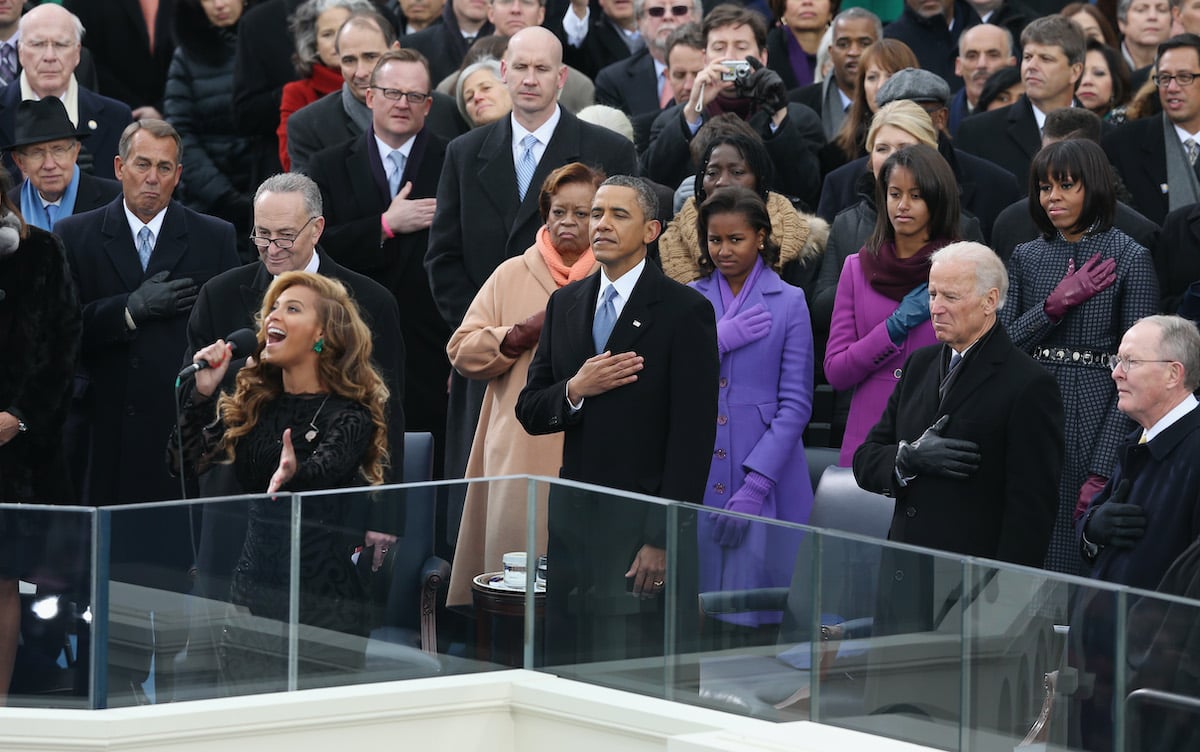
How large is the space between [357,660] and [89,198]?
3.10 meters

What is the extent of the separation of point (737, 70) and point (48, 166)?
8.69 feet

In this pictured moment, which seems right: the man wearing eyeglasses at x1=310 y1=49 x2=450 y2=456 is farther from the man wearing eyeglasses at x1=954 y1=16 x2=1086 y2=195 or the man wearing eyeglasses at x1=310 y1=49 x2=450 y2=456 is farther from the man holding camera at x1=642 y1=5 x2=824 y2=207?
the man wearing eyeglasses at x1=954 y1=16 x2=1086 y2=195

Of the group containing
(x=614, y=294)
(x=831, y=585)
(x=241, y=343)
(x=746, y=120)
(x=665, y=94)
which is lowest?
(x=831, y=585)

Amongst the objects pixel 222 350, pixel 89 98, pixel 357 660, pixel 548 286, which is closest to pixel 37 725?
pixel 357 660

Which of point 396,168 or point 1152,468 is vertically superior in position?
point 396,168

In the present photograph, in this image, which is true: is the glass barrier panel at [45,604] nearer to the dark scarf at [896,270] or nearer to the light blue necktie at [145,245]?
the light blue necktie at [145,245]

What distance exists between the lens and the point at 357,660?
17.0ft

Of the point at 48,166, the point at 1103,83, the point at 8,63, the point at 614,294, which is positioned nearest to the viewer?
the point at 614,294

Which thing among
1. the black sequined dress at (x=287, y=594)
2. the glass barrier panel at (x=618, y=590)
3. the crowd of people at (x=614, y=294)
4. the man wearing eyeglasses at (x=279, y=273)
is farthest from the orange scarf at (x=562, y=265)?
the black sequined dress at (x=287, y=594)

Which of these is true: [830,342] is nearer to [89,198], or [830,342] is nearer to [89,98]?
[89,198]

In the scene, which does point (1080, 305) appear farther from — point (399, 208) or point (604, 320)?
point (399, 208)

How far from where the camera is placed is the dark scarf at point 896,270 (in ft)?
21.0

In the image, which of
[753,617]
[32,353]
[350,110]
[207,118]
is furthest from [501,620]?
[207,118]

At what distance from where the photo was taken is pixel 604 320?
231 inches
